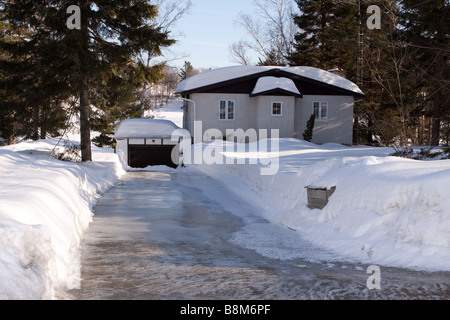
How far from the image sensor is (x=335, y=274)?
6664 mm

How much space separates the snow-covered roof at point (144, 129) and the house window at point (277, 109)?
673cm

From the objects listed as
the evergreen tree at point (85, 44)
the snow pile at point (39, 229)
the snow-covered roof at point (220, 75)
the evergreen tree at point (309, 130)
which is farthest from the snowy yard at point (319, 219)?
the snow-covered roof at point (220, 75)

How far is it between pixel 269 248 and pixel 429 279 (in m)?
2.81

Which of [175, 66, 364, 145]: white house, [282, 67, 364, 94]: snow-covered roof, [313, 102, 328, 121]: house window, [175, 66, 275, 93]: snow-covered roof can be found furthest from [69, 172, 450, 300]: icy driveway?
[282, 67, 364, 94]: snow-covered roof

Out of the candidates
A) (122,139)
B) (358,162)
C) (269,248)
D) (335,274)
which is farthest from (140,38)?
(335,274)

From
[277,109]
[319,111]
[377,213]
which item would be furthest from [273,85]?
[377,213]

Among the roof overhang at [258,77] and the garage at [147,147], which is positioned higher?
the roof overhang at [258,77]

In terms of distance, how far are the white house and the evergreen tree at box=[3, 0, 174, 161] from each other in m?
9.63

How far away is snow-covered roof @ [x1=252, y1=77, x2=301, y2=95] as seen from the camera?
2972 centimetres

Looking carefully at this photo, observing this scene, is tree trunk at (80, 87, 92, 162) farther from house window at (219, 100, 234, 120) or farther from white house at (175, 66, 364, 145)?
house window at (219, 100, 234, 120)

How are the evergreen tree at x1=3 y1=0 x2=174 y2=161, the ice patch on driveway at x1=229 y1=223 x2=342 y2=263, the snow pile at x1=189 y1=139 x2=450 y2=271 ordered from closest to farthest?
the snow pile at x1=189 y1=139 x2=450 y2=271 → the ice patch on driveway at x1=229 y1=223 x2=342 y2=263 → the evergreen tree at x1=3 y1=0 x2=174 y2=161

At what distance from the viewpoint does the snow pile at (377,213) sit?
7176 mm

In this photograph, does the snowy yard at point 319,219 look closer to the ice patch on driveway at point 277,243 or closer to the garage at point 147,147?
the ice patch on driveway at point 277,243
